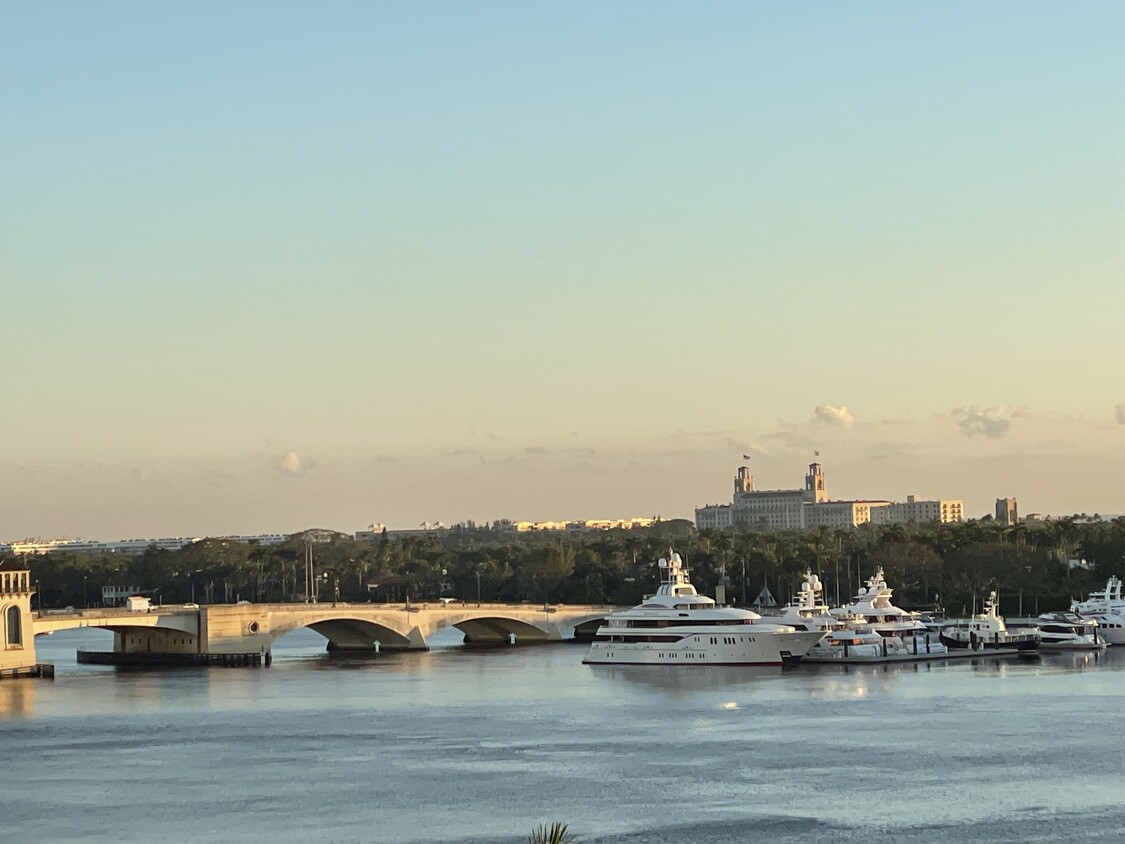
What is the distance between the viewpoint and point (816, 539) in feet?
617

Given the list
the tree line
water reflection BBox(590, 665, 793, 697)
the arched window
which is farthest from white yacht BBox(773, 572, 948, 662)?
the arched window

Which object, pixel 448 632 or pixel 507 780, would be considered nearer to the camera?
pixel 507 780

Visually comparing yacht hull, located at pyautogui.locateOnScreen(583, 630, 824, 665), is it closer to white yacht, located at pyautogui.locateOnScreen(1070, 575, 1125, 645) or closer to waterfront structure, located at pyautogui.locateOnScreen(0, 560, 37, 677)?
white yacht, located at pyautogui.locateOnScreen(1070, 575, 1125, 645)

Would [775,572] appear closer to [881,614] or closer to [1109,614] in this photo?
[1109,614]

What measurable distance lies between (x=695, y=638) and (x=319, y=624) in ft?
Result: 102

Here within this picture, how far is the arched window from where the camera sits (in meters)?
110

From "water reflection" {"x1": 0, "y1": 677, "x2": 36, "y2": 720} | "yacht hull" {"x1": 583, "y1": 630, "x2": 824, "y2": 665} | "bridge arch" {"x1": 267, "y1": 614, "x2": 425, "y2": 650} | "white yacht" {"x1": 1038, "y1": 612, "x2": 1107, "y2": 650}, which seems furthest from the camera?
"bridge arch" {"x1": 267, "y1": 614, "x2": 425, "y2": 650}

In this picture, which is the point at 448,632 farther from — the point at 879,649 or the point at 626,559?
the point at 879,649

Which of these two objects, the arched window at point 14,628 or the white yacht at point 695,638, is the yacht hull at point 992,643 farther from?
the arched window at point 14,628

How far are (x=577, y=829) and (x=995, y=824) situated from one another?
38.3 ft

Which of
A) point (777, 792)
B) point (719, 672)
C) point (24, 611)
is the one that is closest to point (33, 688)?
point (24, 611)

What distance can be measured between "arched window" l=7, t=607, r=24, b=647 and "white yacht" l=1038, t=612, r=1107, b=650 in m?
60.1

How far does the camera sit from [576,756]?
7275cm

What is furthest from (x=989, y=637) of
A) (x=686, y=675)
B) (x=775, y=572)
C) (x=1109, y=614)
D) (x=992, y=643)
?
(x=775, y=572)
